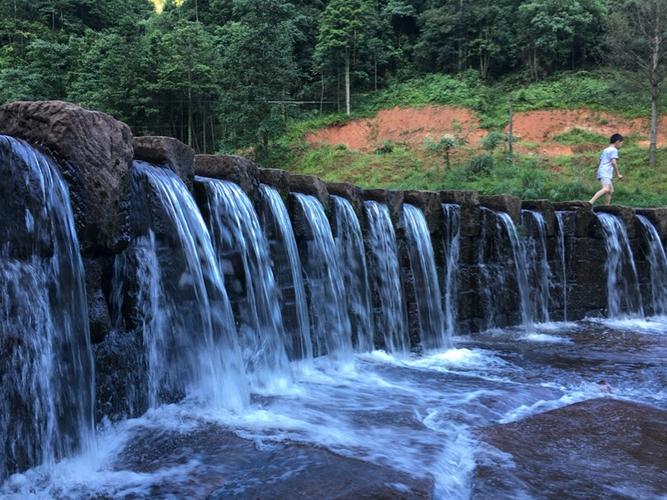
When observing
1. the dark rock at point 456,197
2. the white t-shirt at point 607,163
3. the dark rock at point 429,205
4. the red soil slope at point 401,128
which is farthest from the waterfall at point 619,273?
the red soil slope at point 401,128

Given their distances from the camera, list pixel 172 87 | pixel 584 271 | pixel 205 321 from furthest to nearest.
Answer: pixel 172 87
pixel 584 271
pixel 205 321

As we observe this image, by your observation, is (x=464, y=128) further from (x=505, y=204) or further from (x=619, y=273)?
(x=505, y=204)

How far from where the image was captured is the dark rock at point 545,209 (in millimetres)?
9383

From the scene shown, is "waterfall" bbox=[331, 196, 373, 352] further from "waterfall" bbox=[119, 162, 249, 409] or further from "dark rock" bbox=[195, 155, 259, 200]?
"waterfall" bbox=[119, 162, 249, 409]

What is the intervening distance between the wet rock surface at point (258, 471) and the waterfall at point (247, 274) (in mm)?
1660

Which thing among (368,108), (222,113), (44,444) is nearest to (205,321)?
(44,444)

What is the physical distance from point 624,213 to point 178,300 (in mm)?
8713

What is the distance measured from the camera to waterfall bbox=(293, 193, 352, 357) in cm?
620

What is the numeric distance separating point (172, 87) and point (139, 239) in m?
26.6

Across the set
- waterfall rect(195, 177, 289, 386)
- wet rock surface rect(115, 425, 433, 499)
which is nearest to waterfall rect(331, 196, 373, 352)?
waterfall rect(195, 177, 289, 386)

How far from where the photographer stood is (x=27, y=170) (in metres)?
3.29

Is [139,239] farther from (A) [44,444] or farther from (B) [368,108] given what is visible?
(B) [368,108]

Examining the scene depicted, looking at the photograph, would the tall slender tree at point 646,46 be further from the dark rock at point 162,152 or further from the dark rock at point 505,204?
the dark rock at point 162,152

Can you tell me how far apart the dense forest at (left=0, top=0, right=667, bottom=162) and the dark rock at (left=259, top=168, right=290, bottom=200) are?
22.0 metres
